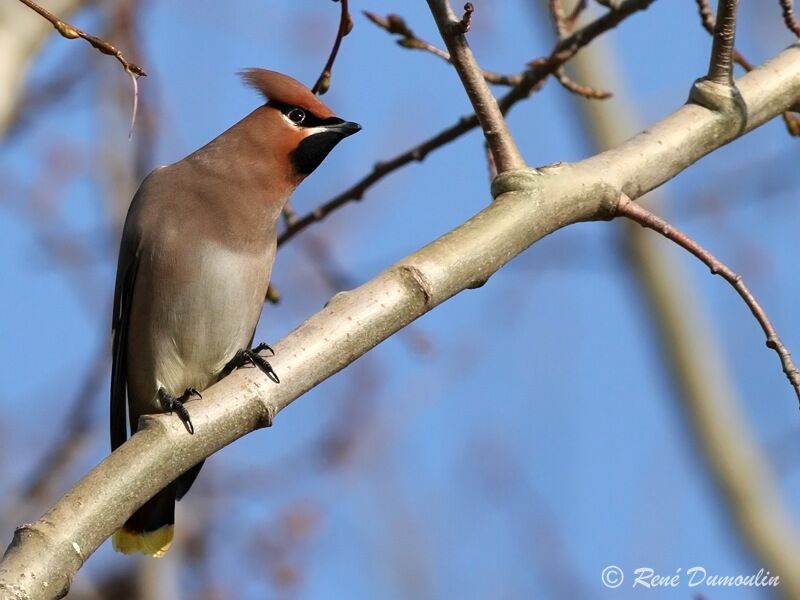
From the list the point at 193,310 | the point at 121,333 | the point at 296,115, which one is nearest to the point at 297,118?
the point at 296,115

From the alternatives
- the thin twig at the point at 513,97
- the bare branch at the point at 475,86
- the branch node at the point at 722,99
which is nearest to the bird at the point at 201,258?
the thin twig at the point at 513,97

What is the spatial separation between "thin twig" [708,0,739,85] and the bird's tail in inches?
98.1

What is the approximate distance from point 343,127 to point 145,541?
Result: 5.32 feet

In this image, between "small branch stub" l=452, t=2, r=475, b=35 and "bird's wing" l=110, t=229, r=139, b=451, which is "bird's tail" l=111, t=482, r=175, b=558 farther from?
"small branch stub" l=452, t=2, r=475, b=35

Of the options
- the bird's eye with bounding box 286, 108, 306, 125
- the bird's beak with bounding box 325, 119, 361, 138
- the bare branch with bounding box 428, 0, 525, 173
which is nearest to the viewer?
the bare branch with bounding box 428, 0, 525, 173

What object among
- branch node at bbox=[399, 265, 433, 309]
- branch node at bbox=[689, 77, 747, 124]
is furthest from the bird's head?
branch node at bbox=[399, 265, 433, 309]

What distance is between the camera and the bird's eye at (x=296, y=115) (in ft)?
15.2

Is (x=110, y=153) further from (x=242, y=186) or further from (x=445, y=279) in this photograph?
(x=445, y=279)

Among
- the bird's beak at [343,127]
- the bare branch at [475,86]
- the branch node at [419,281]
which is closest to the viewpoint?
the branch node at [419,281]

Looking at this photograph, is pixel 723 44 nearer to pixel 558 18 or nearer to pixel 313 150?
pixel 558 18

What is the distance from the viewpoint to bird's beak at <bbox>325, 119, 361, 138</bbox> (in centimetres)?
438

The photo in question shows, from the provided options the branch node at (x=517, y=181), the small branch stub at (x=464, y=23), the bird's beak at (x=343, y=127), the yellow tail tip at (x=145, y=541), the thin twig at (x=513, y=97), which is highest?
the bird's beak at (x=343, y=127)

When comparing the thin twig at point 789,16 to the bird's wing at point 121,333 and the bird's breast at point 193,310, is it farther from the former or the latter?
the bird's wing at point 121,333

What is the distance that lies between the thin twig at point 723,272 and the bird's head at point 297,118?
1.66m
